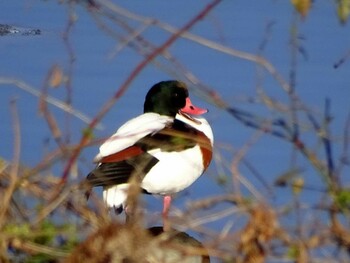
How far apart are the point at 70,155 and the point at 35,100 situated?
297cm

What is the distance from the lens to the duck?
5031mm

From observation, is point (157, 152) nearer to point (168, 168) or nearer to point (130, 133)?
point (168, 168)

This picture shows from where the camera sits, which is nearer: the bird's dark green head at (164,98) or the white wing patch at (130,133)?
the white wing patch at (130,133)

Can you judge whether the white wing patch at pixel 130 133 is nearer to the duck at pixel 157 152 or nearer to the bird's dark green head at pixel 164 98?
the duck at pixel 157 152

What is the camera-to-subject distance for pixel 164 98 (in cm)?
639

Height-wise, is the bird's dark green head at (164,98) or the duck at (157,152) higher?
the bird's dark green head at (164,98)

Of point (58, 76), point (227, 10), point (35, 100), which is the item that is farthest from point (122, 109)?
point (58, 76)

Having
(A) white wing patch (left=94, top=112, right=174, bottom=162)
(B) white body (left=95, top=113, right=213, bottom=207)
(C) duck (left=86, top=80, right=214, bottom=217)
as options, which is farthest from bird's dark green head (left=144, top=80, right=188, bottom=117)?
(A) white wing patch (left=94, top=112, right=174, bottom=162)

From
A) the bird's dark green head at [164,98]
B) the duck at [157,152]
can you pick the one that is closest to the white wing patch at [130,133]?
the duck at [157,152]

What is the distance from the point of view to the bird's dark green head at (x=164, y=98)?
6383 mm

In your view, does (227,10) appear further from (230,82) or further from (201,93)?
(201,93)

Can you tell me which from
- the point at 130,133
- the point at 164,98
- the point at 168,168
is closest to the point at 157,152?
the point at 168,168

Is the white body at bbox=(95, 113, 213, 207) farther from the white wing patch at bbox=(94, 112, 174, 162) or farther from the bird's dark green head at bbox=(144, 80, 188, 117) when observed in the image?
the bird's dark green head at bbox=(144, 80, 188, 117)

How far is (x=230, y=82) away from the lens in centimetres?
671
